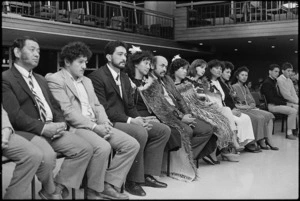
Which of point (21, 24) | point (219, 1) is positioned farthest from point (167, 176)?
point (219, 1)

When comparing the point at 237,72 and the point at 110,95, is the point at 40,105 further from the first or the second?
the point at 237,72

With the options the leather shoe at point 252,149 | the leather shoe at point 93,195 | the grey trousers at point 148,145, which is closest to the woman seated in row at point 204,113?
the leather shoe at point 252,149

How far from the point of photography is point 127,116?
310cm

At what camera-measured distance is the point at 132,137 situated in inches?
111

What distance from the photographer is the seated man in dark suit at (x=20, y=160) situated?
2158 millimetres

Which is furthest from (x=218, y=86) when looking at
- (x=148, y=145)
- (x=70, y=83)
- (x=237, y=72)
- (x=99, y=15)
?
(x=99, y=15)

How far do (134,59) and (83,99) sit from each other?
0.78 m

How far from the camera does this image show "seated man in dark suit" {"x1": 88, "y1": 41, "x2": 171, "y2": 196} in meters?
2.97

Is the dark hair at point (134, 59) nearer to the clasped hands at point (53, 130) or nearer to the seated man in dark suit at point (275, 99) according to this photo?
the clasped hands at point (53, 130)

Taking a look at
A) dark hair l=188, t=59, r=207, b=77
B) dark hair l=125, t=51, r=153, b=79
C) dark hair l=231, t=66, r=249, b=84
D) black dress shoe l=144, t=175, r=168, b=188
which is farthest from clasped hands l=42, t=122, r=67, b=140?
dark hair l=231, t=66, r=249, b=84

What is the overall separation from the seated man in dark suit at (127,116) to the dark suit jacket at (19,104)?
0.71 m

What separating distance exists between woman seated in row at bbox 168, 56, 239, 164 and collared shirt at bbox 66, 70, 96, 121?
1.38m

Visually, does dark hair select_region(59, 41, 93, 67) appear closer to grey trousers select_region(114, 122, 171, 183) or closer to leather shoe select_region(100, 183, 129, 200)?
grey trousers select_region(114, 122, 171, 183)

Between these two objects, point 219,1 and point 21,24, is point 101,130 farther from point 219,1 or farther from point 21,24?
point 219,1
